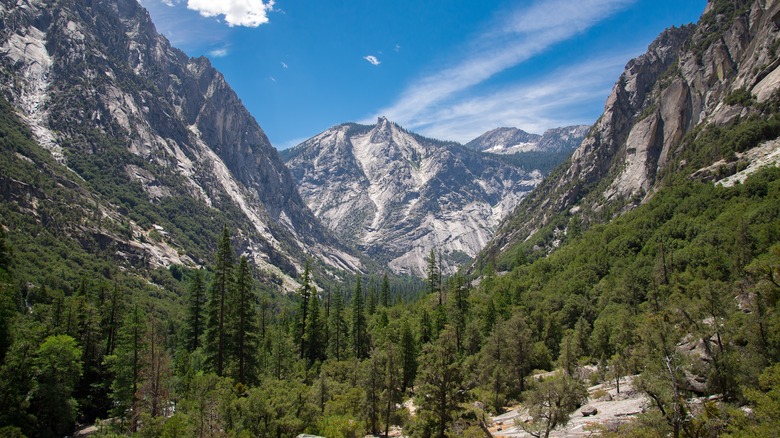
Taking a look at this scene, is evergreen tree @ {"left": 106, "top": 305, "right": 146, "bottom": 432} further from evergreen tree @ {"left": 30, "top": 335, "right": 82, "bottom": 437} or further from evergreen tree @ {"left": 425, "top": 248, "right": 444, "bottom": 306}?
evergreen tree @ {"left": 425, "top": 248, "right": 444, "bottom": 306}

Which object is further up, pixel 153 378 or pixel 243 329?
pixel 243 329

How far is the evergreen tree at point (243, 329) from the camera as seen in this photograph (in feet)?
141

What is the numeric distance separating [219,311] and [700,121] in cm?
15632

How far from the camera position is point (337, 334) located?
64750 millimetres

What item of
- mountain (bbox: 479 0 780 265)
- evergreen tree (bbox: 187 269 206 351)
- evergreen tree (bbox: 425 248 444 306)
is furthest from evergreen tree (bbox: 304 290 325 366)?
mountain (bbox: 479 0 780 265)

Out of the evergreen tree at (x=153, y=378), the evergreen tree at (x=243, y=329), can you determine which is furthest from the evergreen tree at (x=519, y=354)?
the evergreen tree at (x=153, y=378)

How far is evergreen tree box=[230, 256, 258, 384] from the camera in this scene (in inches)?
1697

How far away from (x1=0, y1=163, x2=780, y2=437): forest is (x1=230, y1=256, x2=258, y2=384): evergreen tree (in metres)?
0.17

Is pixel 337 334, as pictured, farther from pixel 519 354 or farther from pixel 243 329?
pixel 519 354

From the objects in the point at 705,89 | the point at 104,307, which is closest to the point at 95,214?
the point at 104,307

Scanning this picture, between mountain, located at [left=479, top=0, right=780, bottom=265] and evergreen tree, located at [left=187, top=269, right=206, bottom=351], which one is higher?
mountain, located at [left=479, top=0, right=780, bottom=265]

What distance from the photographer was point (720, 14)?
15388 cm

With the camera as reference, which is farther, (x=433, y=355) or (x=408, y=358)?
(x=408, y=358)

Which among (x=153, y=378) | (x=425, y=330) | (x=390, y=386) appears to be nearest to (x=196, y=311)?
(x=153, y=378)
